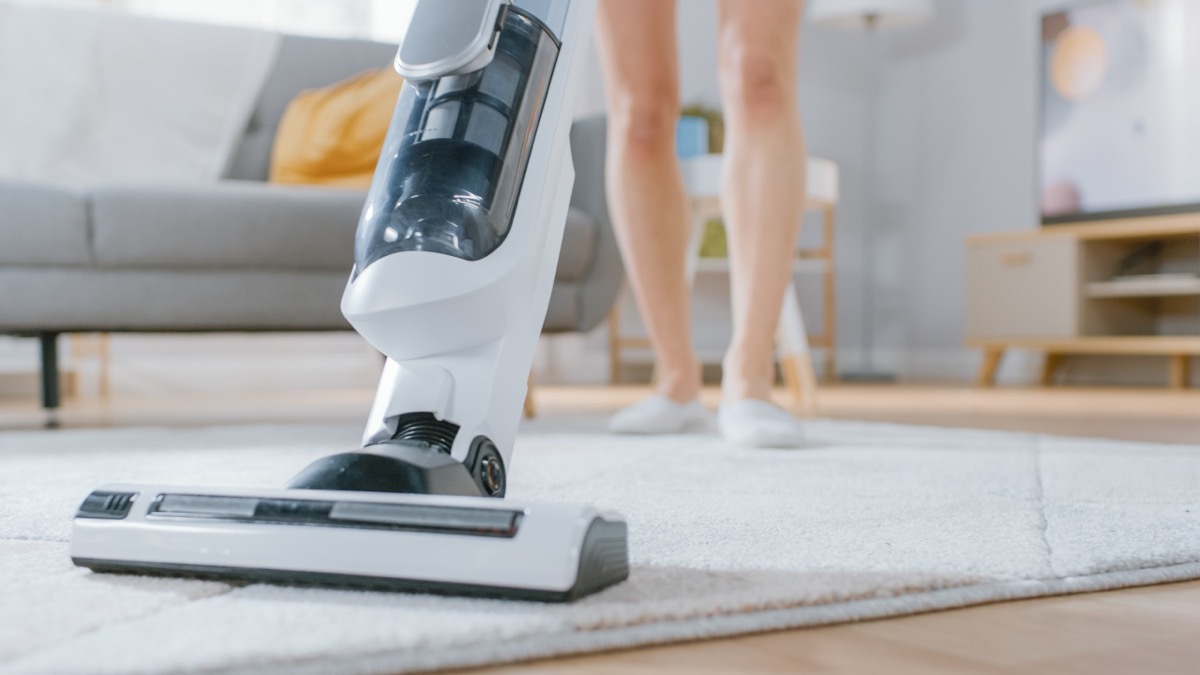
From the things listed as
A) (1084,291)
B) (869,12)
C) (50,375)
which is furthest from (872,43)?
(50,375)

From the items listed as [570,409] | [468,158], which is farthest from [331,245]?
[468,158]

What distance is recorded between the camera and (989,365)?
405 centimetres

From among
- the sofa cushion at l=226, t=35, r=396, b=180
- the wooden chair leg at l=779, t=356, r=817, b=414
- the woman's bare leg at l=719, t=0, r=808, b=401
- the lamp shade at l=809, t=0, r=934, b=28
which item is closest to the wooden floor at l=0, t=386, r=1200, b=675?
the woman's bare leg at l=719, t=0, r=808, b=401

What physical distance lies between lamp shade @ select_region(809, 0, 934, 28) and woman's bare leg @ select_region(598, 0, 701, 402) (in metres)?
2.60

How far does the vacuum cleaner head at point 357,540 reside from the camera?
1.74 feet

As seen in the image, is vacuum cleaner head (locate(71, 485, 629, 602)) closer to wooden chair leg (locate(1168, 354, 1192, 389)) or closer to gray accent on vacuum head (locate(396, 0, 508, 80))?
gray accent on vacuum head (locate(396, 0, 508, 80))

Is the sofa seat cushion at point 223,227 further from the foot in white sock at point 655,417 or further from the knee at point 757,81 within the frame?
the knee at point 757,81

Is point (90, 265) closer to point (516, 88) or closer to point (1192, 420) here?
point (516, 88)

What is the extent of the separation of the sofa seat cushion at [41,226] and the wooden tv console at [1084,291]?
300 centimetres

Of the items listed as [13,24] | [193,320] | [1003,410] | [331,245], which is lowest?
[1003,410]

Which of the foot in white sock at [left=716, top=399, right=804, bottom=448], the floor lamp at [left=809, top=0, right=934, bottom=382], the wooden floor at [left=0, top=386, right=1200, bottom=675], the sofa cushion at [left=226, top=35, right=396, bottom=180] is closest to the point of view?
the wooden floor at [left=0, top=386, right=1200, bottom=675]

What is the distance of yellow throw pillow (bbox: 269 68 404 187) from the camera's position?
8.73 feet

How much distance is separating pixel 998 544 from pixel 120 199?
1639mm

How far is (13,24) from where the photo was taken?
274 cm
